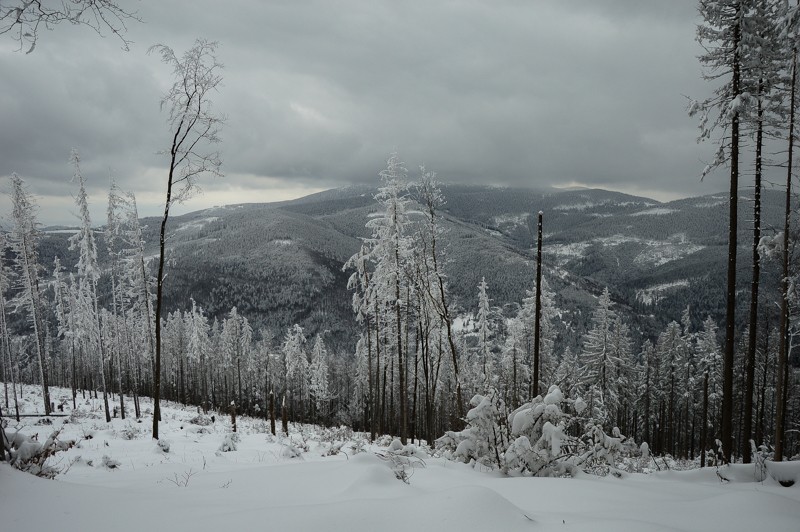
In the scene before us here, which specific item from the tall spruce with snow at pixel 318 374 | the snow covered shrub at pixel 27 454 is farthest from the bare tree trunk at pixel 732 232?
the tall spruce with snow at pixel 318 374

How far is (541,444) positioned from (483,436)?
3.00 ft

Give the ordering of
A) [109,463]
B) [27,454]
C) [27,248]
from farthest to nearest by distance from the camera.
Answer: [27,248] → [109,463] → [27,454]

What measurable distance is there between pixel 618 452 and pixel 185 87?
14.5m

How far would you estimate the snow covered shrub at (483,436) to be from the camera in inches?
249

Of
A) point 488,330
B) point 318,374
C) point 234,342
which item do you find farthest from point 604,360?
point 234,342

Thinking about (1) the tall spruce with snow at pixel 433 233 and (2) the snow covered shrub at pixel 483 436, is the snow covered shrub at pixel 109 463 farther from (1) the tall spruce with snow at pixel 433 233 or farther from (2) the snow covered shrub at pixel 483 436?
(1) the tall spruce with snow at pixel 433 233

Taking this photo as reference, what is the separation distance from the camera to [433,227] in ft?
51.8

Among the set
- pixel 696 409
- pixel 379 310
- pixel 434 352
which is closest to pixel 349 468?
pixel 379 310

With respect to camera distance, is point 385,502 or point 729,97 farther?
point 729,97

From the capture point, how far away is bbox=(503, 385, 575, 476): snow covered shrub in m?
5.79

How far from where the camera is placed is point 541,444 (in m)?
6.10

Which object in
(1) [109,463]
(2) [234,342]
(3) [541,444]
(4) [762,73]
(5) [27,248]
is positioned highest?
(4) [762,73]

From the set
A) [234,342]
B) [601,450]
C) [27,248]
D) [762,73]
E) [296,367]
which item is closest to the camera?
[601,450]

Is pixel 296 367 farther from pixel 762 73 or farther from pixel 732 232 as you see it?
pixel 762 73
